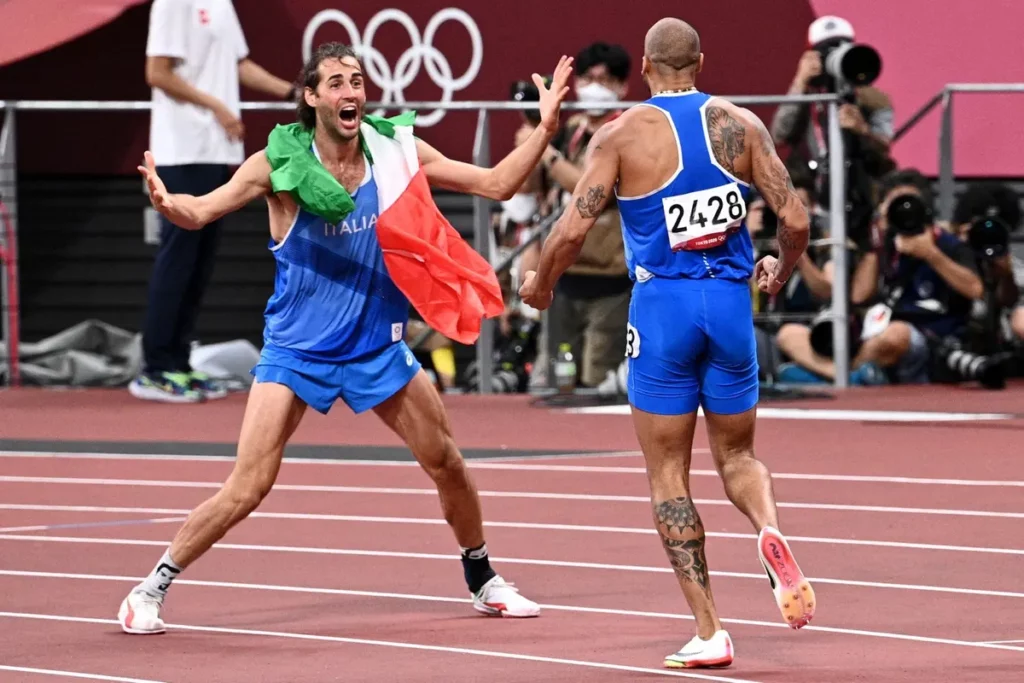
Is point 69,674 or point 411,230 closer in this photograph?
point 69,674

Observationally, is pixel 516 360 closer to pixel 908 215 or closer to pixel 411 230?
pixel 908 215

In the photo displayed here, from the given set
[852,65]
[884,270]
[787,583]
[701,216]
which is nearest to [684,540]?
[787,583]

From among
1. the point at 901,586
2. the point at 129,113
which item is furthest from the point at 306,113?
the point at 129,113

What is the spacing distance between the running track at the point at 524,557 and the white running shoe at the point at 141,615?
0.22ft

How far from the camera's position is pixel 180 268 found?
48.9 feet

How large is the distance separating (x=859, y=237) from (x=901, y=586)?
7.48m

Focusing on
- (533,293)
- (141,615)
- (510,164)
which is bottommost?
(141,615)

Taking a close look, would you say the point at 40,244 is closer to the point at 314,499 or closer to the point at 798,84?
the point at 798,84

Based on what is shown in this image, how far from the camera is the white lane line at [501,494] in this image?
10.5m

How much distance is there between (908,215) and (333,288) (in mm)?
8100

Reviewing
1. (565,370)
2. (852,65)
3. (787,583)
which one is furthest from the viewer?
(852,65)

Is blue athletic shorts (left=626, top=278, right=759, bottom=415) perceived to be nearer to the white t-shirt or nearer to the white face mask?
the white face mask

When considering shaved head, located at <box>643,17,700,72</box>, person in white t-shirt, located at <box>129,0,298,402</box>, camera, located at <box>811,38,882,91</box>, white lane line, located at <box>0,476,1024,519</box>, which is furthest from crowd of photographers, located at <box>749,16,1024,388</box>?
shaved head, located at <box>643,17,700,72</box>

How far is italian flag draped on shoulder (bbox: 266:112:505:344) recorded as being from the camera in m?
8.07
